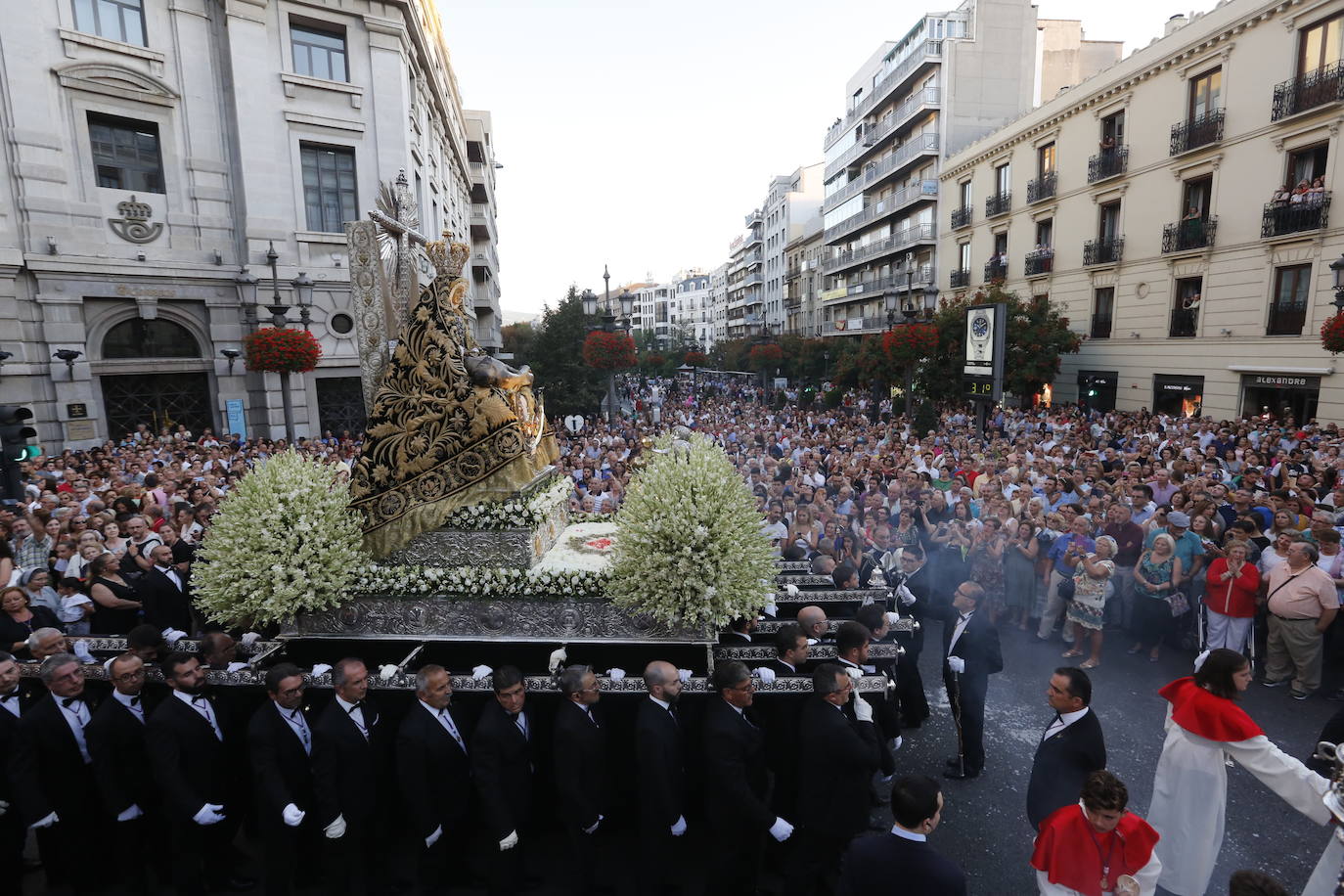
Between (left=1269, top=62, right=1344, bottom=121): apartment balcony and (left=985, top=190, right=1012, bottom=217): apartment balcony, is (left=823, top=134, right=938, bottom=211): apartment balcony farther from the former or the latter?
(left=1269, top=62, right=1344, bottom=121): apartment balcony

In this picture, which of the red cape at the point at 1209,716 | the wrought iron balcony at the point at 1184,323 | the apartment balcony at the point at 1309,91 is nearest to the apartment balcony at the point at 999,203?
the wrought iron balcony at the point at 1184,323

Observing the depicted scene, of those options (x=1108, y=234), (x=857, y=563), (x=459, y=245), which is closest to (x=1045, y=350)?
(x=1108, y=234)

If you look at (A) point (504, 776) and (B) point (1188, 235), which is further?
(B) point (1188, 235)

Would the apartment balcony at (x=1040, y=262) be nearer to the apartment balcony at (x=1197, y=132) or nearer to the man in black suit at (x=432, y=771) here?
the apartment balcony at (x=1197, y=132)

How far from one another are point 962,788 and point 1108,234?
94.3 ft

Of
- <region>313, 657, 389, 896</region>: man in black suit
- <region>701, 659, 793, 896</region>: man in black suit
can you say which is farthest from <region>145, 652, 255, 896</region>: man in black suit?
<region>701, 659, 793, 896</region>: man in black suit

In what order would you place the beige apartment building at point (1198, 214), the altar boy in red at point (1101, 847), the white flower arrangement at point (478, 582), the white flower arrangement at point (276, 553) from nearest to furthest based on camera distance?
the altar boy in red at point (1101, 847) → the white flower arrangement at point (276, 553) → the white flower arrangement at point (478, 582) → the beige apartment building at point (1198, 214)

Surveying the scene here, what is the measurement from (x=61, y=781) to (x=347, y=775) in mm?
2219

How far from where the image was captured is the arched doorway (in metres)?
19.9

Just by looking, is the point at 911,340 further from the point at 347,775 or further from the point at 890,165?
the point at 890,165

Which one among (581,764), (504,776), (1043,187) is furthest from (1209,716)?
(1043,187)

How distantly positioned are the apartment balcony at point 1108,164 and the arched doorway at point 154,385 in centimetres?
3374

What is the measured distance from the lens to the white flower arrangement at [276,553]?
241 inches

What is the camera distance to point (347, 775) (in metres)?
4.99
